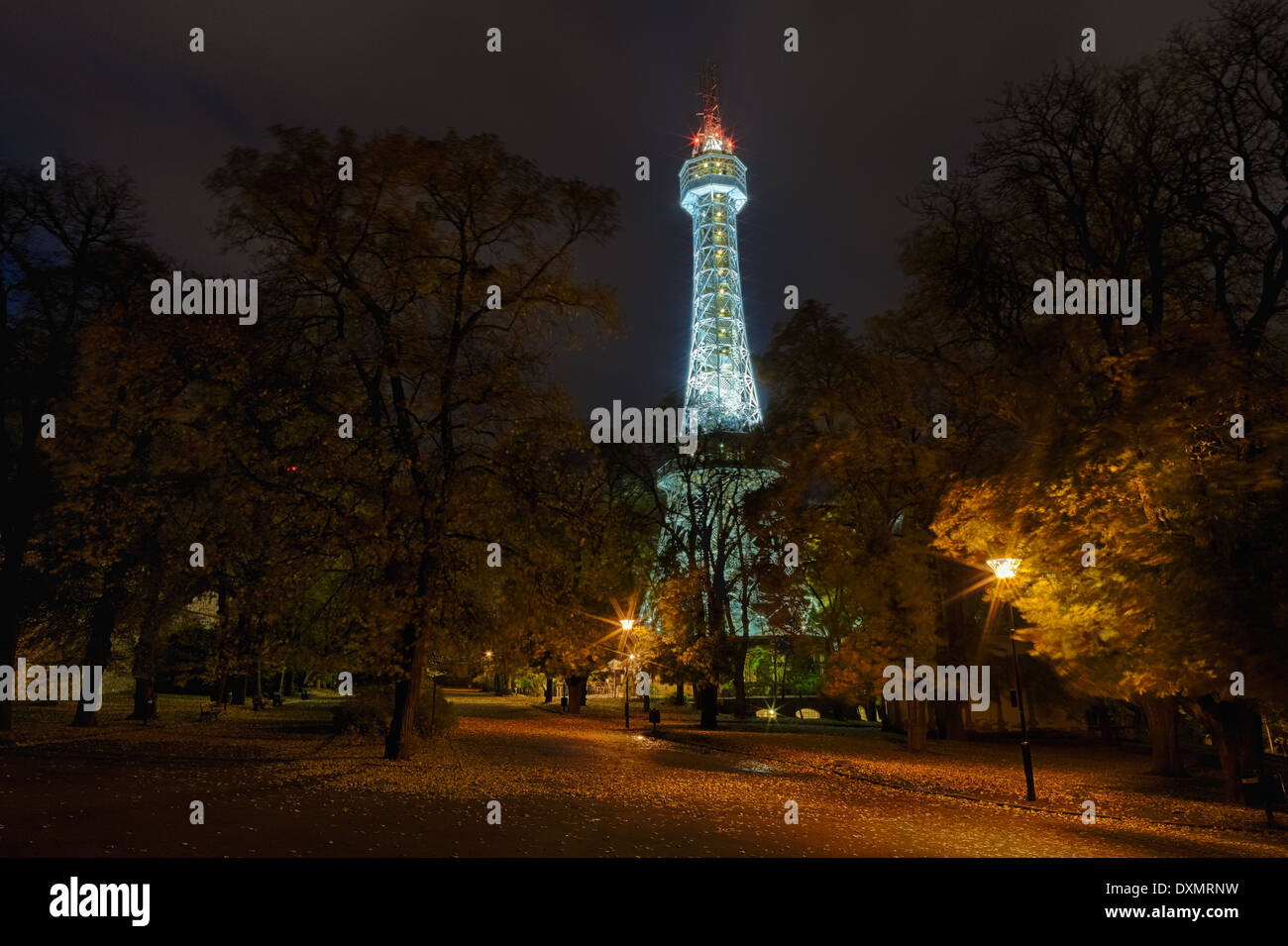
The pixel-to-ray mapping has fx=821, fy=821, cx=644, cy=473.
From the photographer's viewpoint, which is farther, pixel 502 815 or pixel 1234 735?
pixel 1234 735

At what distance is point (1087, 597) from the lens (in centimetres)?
1555

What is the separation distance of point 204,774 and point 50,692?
14.5 meters

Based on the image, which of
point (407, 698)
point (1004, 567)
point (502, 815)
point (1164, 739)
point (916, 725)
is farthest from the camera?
point (916, 725)

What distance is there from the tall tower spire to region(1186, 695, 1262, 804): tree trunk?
205 feet

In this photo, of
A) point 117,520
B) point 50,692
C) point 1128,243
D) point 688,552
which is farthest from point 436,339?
point 688,552

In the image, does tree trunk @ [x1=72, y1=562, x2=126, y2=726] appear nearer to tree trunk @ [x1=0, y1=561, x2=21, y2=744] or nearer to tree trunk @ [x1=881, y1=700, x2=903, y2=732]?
tree trunk @ [x1=0, y1=561, x2=21, y2=744]

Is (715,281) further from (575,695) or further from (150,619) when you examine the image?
(150,619)

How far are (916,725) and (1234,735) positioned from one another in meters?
9.74

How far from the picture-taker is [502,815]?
1147 centimetres

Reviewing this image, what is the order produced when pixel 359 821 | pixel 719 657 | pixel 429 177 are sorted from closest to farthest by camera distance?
pixel 359 821, pixel 429 177, pixel 719 657

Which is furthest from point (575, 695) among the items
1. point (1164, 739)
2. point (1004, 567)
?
point (1004, 567)

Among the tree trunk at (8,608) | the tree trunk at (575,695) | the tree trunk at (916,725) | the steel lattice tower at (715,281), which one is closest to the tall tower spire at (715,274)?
the steel lattice tower at (715,281)

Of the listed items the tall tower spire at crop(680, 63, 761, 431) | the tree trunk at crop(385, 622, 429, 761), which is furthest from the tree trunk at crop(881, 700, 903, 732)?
the tall tower spire at crop(680, 63, 761, 431)
